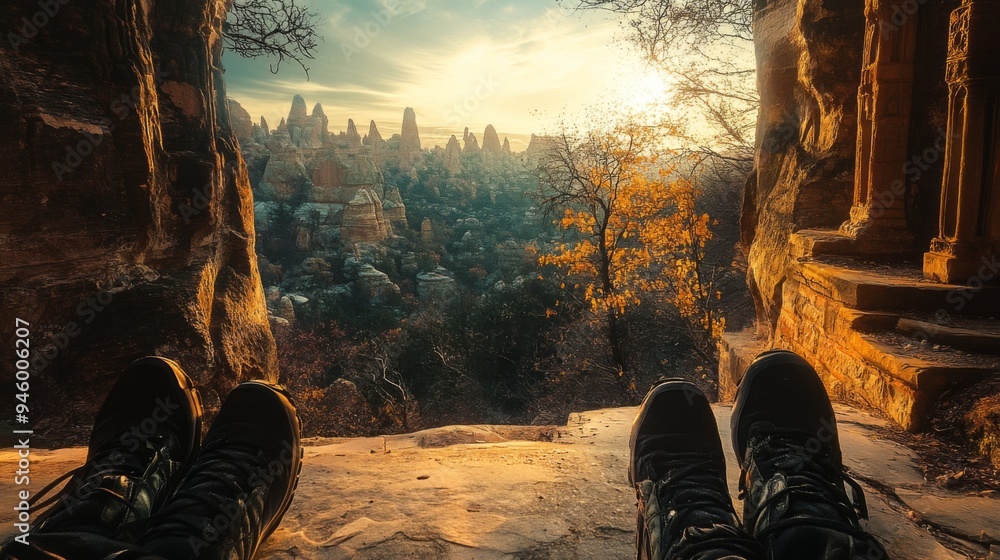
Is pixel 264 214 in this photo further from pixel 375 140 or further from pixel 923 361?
pixel 923 361

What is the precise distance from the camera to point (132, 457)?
5.24ft

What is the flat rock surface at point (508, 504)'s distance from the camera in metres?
1.70

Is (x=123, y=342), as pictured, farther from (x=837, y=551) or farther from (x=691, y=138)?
(x=691, y=138)

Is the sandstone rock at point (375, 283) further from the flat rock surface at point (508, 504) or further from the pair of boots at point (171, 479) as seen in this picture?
the pair of boots at point (171, 479)

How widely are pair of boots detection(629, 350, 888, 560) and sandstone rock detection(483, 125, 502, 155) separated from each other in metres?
83.1

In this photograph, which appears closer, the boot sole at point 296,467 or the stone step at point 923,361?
the boot sole at point 296,467

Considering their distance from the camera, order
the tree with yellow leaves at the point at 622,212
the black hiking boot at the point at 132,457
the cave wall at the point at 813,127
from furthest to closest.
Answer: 1. the tree with yellow leaves at the point at 622,212
2. the cave wall at the point at 813,127
3. the black hiking boot at the point at 132,457

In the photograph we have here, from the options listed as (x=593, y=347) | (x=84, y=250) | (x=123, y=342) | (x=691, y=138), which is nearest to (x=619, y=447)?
(x=123, y=342)

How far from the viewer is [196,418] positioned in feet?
6.03


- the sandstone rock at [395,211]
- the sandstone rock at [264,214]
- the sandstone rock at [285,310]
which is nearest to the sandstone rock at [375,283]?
the sandstone rock at [285,310]

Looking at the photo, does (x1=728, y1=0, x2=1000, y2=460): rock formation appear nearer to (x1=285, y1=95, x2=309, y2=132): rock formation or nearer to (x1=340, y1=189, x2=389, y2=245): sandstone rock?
(x1=340, y1=189, x2=389, y2=245): sandstone rock

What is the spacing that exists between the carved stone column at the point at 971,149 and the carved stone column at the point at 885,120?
876 mm

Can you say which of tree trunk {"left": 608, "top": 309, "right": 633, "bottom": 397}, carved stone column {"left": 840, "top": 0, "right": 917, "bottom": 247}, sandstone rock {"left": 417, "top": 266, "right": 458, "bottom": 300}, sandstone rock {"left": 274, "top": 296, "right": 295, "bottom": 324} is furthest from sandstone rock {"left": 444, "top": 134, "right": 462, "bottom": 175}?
carved stone column {"left": 840, "top": 0, "right": 917, "bottom": 247}

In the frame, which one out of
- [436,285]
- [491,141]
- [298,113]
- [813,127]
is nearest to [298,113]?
[298,113]
